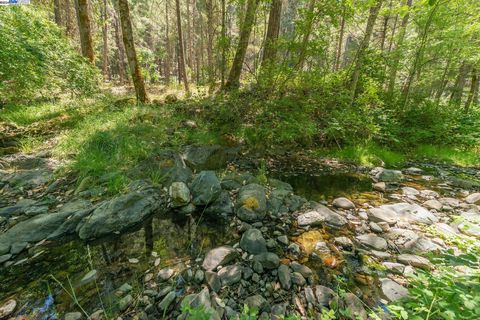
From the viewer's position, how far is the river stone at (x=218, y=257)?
2.45 meters

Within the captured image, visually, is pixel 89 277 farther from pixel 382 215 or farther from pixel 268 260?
pixel 382 215

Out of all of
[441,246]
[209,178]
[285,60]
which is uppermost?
[285,60]

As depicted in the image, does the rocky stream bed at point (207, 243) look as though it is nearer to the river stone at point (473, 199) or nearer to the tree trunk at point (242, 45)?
the river stone at point (473, 199)

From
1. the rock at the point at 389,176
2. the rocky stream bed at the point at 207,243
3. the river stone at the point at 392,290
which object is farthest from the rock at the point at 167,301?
the rock at the point at 389,176

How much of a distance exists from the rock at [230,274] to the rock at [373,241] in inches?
68.8

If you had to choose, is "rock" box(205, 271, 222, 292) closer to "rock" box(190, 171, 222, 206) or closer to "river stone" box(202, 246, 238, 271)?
"river stone" box(202, 246, 238, 271)

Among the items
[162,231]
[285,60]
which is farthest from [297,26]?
[162,231]

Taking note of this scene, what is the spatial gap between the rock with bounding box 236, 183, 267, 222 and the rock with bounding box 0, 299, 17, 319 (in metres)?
2.53

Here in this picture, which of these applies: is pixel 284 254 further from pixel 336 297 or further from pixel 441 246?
pixel 441 246

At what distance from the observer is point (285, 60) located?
6.33 metres

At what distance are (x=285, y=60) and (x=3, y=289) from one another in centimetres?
693

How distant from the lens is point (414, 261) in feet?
8.20

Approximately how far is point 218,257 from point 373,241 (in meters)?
2.06

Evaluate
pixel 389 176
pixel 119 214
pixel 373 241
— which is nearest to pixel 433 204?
pixel 389 176
